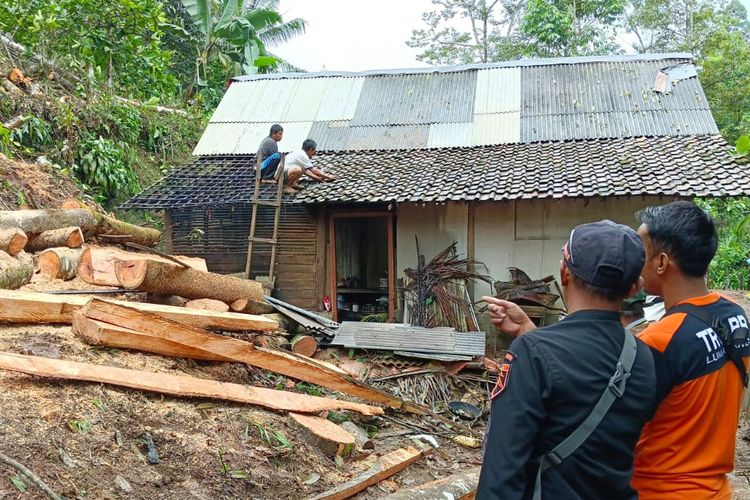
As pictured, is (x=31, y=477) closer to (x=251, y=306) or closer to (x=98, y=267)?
(x=98, y=267)

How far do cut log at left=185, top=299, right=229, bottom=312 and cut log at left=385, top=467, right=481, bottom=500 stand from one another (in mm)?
3576

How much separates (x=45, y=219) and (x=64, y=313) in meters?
2.89

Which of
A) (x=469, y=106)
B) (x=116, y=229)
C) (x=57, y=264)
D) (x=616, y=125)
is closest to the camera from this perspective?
(x=57, y=264)

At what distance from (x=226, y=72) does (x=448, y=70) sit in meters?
9.92

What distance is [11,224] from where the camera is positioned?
6637 millimetres

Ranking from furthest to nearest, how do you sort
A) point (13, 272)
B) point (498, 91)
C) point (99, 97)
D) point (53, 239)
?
1. point (99, 97)
2. point (498, 91)
3. point (53, 239)
4. point (13, 272)

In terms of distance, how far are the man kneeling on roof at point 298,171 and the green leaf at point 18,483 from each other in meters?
7.11

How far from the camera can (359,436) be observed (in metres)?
5.02

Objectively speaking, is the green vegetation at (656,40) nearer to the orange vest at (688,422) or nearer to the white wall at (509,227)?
the white wall at (509,227)

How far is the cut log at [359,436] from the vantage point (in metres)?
4.92

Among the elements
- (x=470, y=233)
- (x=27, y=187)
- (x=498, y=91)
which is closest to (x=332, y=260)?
(x=470, y=233)

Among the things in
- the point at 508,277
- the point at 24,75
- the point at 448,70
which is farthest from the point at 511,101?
the point at 24,75

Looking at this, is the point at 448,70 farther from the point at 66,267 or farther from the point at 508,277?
the point at 66,267

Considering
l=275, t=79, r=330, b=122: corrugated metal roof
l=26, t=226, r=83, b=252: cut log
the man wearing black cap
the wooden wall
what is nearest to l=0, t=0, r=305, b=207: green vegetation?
the wooden wall
